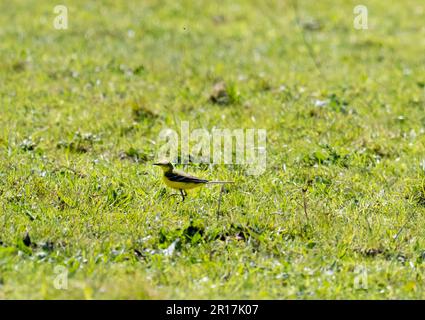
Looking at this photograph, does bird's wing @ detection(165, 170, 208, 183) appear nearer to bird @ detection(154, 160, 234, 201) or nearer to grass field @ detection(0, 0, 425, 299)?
bird @ detection(154, 160, 234, 201)

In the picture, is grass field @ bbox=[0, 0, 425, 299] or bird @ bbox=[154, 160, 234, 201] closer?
grass field @ bbox=[0, 0, 425, 299]

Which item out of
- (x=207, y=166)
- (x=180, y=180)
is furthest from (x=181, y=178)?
(x=207, y=166)

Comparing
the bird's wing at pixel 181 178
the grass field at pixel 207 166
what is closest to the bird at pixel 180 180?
the bird's wing at pixel 181 178

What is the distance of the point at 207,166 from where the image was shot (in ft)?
26.9

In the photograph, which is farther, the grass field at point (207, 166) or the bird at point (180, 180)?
the bird at point (180, 180)

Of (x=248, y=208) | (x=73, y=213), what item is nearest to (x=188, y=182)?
(x=248, y=208)

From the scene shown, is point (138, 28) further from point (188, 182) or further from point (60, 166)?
point (188, 182)

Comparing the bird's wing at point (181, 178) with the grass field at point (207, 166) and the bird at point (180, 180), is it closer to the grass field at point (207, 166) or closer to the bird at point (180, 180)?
the bird at point (180, 180)

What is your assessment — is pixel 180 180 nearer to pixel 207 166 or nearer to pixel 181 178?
pixel 181 178

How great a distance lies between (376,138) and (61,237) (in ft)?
14.0

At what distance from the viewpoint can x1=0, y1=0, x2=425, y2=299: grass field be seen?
19.7 feet

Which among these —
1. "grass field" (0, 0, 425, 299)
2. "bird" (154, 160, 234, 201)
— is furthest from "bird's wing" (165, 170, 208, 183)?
"grass field" (0, 0, 425, 299)

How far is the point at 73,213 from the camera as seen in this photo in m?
6.74

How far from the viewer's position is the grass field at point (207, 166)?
19.7 feet
